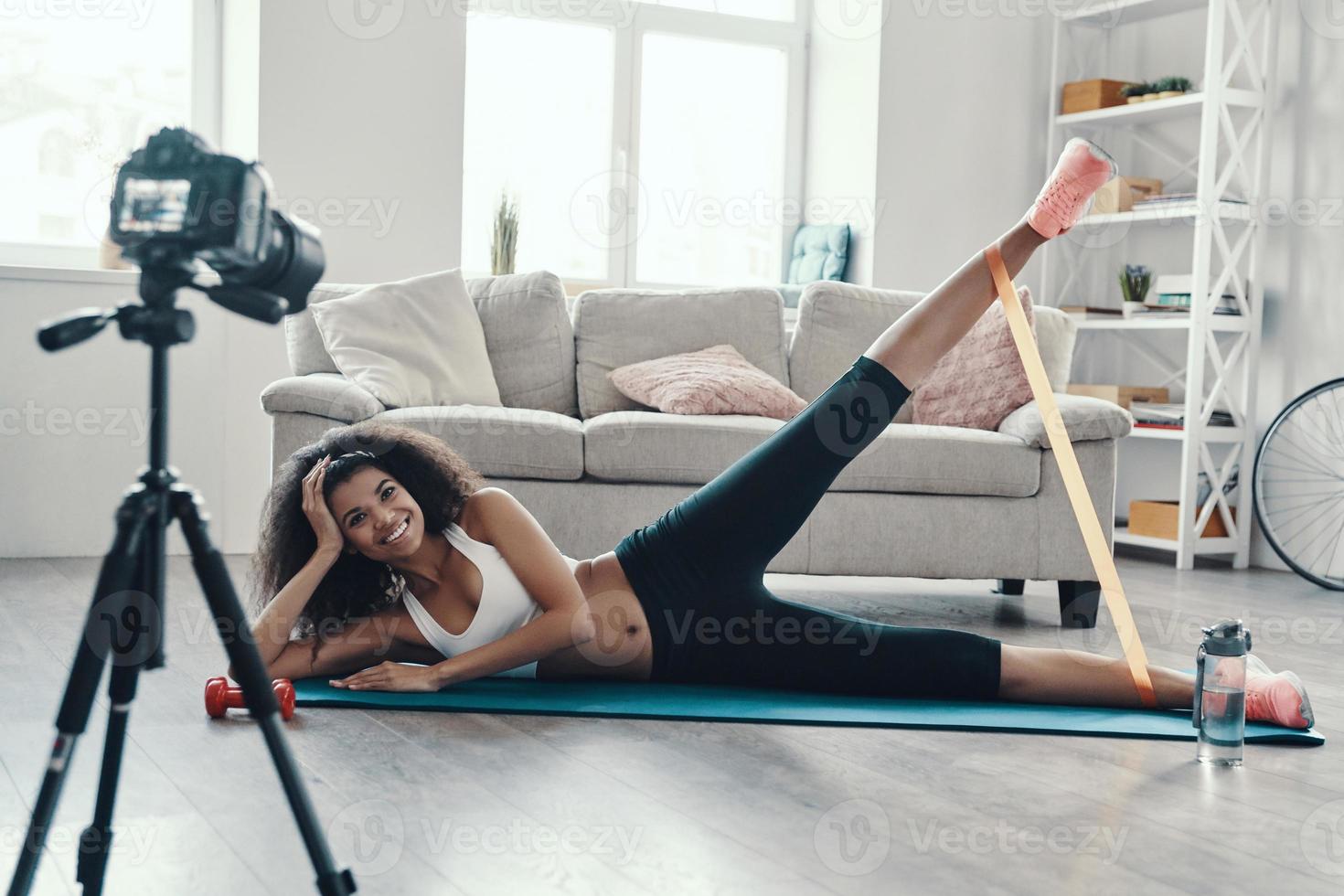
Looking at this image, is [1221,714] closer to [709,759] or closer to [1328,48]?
[709,759]

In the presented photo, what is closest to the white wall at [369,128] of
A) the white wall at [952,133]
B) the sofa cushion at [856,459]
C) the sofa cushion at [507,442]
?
the sofa cushion at [507,442]

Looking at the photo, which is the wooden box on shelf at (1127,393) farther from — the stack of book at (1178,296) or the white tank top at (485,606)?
the white tank top at (485,606)

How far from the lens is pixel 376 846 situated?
1.51 m

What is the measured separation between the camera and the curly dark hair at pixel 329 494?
216 cm

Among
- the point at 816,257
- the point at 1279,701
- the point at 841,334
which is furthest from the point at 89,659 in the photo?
the point at 816,257

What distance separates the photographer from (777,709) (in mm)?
2246

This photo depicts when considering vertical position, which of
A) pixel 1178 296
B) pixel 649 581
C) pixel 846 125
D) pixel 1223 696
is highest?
pixel 846 125

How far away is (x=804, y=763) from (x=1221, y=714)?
63 centimetres

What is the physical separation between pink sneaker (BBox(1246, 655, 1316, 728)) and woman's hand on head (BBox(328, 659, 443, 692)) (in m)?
1.36

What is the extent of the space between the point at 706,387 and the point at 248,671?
2471mm

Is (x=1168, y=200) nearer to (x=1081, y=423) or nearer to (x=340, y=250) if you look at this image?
(x=1081, y=423)

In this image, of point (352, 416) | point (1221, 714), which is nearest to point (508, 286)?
point (352, 416)

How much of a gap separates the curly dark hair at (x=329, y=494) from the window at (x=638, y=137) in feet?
9.22

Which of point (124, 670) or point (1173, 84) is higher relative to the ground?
point (1173, 84)
